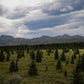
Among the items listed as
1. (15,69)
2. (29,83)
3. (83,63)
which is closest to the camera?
(83,63)

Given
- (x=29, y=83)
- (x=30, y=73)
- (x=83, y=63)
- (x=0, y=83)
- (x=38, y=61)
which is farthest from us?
(x=38, y=61)

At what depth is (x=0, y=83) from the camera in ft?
65.7

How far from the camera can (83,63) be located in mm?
23422

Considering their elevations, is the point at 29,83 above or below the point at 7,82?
below

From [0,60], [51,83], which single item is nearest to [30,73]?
[51,83]

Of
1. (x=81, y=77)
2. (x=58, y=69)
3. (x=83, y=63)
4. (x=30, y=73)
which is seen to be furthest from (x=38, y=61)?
(x=81, y=77)

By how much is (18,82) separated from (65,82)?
1221 cm

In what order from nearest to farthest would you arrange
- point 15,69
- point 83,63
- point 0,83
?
point 0,83
point 83,63
point 15,69

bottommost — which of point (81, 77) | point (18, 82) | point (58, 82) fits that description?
point (58, 82)

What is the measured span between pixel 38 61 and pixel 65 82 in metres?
29.3

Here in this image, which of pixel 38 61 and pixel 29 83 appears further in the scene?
pixel 38 61

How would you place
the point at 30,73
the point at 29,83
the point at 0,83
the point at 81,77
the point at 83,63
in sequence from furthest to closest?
the point at 30,73, the point at 29,83, the point at 83,63, the point at 0,83, the point at 81,77

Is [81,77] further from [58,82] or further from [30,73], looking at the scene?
[30,73]

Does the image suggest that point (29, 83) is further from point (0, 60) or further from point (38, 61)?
point (0, 60)
